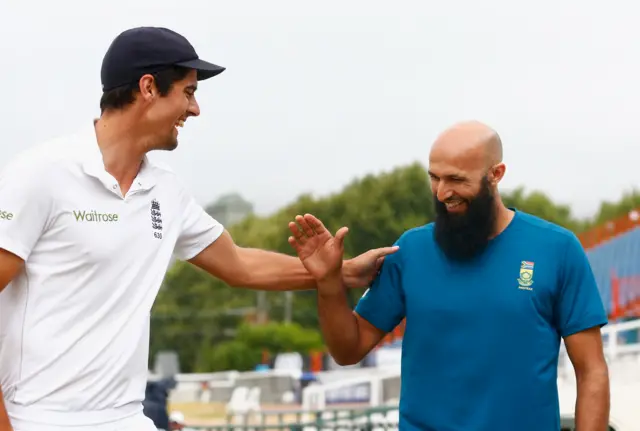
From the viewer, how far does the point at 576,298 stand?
4.69m

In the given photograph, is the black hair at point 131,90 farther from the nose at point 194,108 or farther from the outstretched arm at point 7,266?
the outstretched arm at point 7,266

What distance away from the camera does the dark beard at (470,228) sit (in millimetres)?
4781

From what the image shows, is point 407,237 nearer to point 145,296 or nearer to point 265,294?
point 145,296

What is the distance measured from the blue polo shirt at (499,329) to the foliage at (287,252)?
5911 cm

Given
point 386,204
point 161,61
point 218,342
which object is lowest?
point 161,61

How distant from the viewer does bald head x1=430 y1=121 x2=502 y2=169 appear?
189 inches

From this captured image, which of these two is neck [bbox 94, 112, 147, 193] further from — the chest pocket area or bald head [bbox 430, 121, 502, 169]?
bald head [bbox 430, 121, 502, 169]

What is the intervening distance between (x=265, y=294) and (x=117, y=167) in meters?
86.6

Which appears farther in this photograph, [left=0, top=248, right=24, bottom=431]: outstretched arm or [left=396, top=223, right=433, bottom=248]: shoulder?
[left=396, top=223, right=433, bottom=248]: shoulder

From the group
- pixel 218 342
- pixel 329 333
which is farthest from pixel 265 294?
pixel 329 333

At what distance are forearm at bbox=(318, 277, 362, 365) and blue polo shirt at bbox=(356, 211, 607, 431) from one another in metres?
0.31

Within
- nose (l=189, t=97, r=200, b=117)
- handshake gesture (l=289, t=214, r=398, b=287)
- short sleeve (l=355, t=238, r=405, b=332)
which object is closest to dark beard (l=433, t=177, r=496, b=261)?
short sleeve (l=355, t=238, r=405, b=332)

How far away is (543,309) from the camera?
4695mm

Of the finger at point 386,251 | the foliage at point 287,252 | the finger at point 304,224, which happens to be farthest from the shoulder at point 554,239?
the foliage at point 287,252
